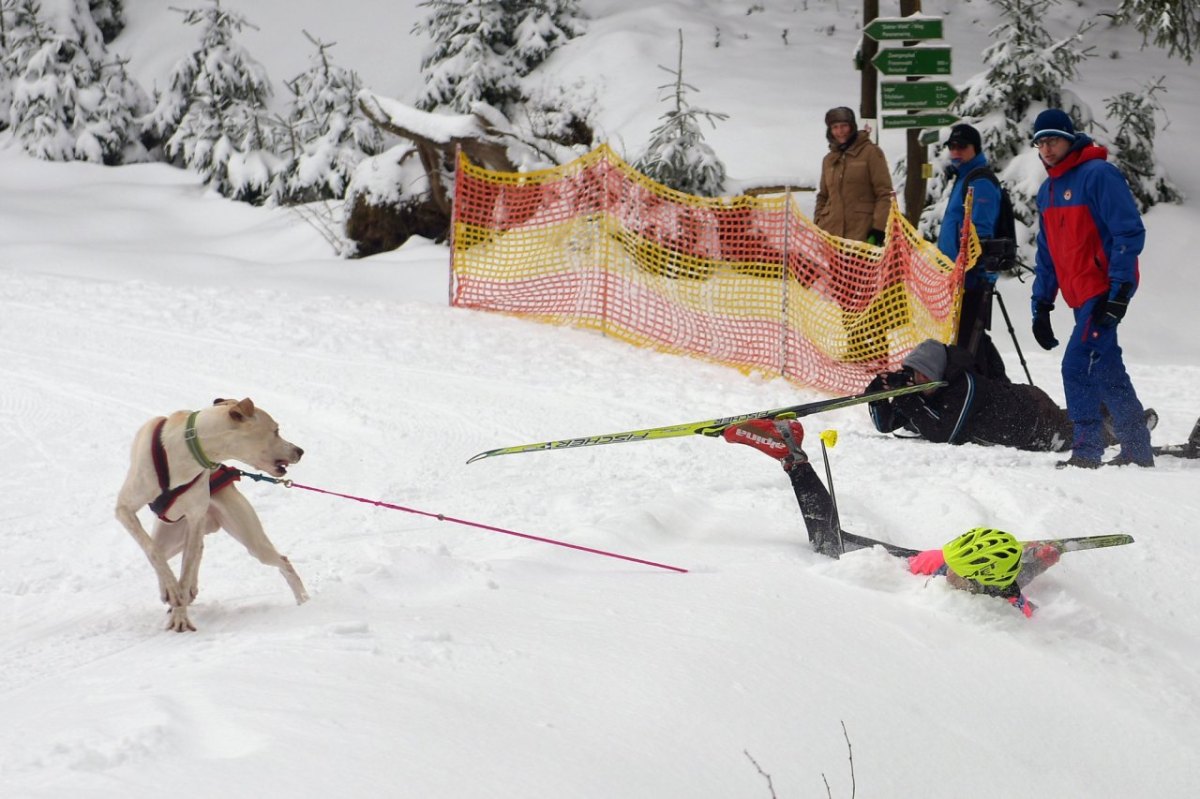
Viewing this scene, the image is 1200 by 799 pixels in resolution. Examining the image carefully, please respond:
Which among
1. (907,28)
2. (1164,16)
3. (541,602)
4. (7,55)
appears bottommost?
(541,602)

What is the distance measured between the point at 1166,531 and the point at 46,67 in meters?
19.5

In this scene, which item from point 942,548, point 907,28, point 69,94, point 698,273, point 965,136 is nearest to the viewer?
point 942,548

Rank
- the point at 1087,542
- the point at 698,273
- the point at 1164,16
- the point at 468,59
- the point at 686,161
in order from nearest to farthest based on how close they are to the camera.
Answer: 1. the point at 1087,542
2. the point at 698,273
3. the point at 686,161
4. the point at 1164,16
5. the point at 468,59

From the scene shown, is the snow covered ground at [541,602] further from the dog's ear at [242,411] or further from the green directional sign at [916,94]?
the green directional sign at [916,94]

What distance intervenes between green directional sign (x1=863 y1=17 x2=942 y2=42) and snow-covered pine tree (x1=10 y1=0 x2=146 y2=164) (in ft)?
50.6

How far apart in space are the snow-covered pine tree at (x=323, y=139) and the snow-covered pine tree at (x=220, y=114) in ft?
1.70

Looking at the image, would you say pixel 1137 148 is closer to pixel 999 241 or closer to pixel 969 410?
pixel 999 241

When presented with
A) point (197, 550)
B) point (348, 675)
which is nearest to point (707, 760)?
point (348, 675)

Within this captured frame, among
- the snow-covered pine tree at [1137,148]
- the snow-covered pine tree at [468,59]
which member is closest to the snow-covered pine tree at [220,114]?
the snow-covered pine tree at [468,59]

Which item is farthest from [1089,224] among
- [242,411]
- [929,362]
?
[242,411]

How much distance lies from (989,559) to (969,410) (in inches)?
105

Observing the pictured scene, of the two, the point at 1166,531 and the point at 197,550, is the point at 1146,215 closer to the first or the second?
the point at 1166,531

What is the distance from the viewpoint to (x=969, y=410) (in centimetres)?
621

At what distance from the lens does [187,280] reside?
12.0m
